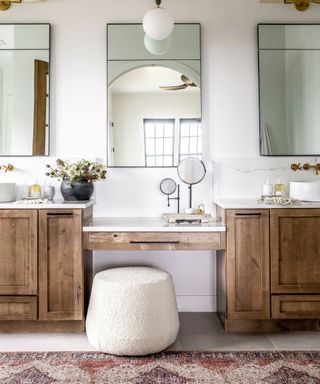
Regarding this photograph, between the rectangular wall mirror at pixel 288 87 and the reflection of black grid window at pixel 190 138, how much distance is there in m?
0.53

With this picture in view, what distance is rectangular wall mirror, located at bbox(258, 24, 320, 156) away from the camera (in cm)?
325

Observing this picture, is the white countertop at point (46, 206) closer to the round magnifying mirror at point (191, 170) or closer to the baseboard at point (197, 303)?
the round magnifying mirror at point (191, 170)

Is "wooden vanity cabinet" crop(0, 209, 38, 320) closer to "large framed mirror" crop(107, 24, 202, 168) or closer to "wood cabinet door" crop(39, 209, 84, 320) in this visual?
"wood cabinet door" crop(39, 209, 84, 320)

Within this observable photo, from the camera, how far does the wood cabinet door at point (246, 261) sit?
8.95 ft

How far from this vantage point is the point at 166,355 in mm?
2451

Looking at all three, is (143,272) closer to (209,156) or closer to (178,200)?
(178,200)

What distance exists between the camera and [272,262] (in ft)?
8.92

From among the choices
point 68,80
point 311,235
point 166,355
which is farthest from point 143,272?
point 68,80

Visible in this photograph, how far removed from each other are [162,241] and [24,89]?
1.74m

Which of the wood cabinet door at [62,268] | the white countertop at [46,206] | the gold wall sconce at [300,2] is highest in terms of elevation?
the gold wall sconce at [300,2]

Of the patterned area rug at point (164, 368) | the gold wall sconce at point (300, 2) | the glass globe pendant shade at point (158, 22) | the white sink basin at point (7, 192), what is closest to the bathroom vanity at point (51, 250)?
the white sink basin at point (7, 192)

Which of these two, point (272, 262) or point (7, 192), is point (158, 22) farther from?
point (272, 262)

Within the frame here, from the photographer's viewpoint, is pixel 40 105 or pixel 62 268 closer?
pixel 62 268

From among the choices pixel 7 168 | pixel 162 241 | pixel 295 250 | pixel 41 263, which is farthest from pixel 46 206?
pixel 295 250
